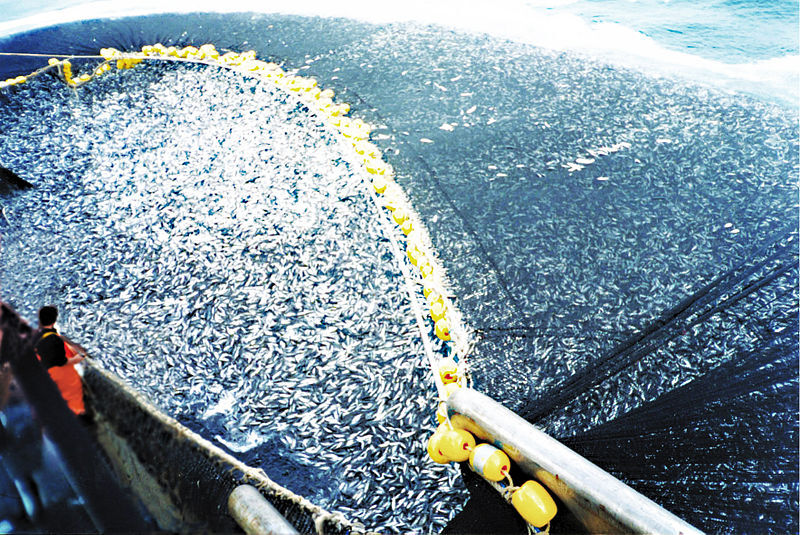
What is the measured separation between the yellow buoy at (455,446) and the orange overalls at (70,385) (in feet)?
5.98

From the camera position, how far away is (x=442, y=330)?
3.90m

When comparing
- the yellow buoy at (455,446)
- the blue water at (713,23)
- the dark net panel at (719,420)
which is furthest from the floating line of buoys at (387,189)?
the blue water at (713,23)

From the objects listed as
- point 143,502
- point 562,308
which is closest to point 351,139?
point 562,308

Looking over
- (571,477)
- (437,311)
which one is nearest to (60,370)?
(571,477)

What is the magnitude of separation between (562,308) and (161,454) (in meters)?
2.97

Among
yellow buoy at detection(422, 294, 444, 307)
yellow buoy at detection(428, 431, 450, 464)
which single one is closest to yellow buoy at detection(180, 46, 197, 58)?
yellow buoy at detection(422, 294, 444, 307)

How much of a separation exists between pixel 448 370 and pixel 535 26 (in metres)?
8.16

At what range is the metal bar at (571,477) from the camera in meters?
2.36

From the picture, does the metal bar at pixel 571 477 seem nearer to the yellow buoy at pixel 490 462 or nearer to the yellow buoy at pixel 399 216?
the yellow buoy at pixel 490 462

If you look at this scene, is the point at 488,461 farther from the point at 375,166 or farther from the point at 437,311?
the point at 375,166

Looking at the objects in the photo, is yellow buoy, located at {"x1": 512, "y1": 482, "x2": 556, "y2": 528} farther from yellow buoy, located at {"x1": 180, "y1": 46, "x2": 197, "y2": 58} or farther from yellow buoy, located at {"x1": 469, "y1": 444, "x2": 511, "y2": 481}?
yellow buoy, located at {"x1": 180, "y1": 46, "x2": 197, "y2": 58}

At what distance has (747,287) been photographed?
429 centimetres

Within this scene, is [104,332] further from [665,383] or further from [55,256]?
[665,383]

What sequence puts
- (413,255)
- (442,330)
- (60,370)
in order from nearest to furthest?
(60,370) → (442,330) → (413,255)
